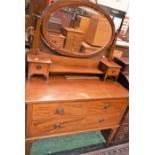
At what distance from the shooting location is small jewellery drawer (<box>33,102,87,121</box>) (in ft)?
3.38

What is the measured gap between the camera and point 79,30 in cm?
128

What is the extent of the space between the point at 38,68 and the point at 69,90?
0.97ft

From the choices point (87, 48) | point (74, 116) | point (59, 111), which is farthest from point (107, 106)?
point (87, 48)

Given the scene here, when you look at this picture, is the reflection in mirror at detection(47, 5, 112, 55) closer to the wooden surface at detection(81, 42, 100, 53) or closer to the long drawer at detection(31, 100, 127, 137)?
the wooden surface at detection(81, 42, 100, 53)

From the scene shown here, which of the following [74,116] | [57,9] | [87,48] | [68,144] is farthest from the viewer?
[68,144]

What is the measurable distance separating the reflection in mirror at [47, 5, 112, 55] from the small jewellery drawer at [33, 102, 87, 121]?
1.57 feet

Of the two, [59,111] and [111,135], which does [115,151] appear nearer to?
[111,135]

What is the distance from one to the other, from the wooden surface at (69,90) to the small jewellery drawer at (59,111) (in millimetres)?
56

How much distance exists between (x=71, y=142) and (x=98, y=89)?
741 mm

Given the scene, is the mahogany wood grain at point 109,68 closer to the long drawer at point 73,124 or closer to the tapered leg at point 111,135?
the long drawer at point 73,124

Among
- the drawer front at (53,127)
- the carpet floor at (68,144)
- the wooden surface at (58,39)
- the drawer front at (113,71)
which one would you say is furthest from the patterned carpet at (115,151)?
the wooden surface at (58,39)

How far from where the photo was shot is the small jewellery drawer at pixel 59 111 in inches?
40.5
